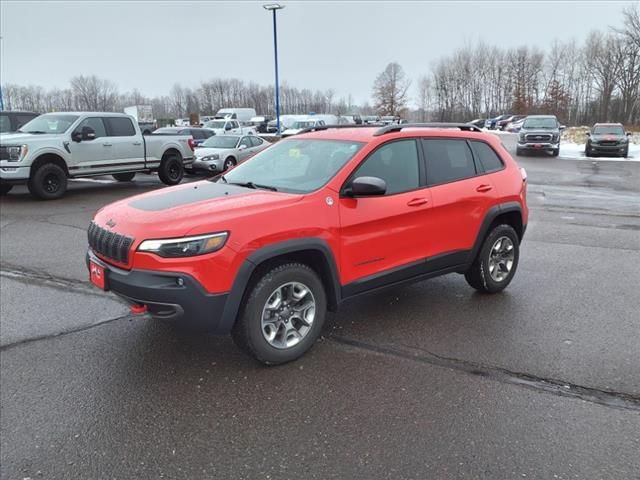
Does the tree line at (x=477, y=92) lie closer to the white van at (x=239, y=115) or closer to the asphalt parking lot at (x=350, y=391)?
the white van at (x=239, y=115)

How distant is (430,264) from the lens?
15.5ft

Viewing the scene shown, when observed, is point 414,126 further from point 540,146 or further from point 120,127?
point 540,146

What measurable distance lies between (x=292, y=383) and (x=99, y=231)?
72.4 inches

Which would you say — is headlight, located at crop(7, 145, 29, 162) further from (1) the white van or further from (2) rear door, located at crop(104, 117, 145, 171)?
(1) the white van

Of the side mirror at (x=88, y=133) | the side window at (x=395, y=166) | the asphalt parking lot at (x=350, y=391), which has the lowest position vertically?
the asphalt parking lot at (x=350, y=391)

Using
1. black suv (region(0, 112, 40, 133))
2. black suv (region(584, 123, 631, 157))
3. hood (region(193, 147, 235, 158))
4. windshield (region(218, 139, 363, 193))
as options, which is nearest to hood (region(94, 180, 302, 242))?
windshield (region(218, 139, 363, 193))

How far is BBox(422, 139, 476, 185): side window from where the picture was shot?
4.77 m

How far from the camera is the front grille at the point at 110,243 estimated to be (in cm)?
353

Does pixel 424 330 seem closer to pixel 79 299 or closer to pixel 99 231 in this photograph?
pixel 99 231

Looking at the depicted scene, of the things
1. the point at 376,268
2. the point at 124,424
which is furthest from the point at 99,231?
the point at 376,268

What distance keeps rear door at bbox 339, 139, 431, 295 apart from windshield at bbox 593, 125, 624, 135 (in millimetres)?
25916

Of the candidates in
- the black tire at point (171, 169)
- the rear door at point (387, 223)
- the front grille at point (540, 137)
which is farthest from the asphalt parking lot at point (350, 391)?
the front grille at point (540, 137)

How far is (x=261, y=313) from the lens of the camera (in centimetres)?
362

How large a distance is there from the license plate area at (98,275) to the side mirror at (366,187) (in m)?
1.90
